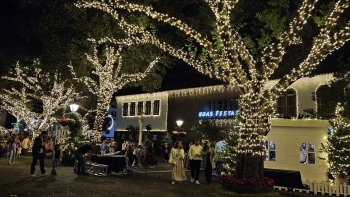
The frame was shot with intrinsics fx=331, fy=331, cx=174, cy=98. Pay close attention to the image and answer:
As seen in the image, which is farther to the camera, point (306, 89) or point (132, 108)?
point (132, 108)

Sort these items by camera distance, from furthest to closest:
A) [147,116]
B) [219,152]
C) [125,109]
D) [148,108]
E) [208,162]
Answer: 1. [125,109]
2. [148,108]
3. [147,116]
4. [219,152]
5. [208,162]

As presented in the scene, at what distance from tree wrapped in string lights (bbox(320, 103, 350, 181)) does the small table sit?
8617mm

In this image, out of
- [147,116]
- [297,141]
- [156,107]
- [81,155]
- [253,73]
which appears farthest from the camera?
[147,116]

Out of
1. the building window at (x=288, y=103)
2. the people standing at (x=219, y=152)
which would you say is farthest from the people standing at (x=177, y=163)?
the building window at (x=288, y=103)

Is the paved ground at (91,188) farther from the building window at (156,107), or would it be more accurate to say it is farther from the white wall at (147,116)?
the building window at (156,107)

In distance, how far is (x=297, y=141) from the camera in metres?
13.3

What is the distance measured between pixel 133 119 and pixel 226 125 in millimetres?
13856

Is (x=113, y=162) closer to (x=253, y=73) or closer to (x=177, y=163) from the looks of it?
(x=177, y=163)

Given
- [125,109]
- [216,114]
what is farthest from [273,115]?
[125,109]

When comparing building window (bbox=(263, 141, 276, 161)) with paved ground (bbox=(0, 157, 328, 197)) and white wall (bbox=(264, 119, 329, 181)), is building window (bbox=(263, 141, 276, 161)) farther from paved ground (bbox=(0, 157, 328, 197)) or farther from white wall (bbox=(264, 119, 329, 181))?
paved ground (bbox=(0, 157, 328, 197))

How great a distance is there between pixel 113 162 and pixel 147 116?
22332mm

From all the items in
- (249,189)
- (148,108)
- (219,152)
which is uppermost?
(148,108)

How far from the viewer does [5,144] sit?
81.4 ft

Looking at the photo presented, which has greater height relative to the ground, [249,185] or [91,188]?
[249,185]
